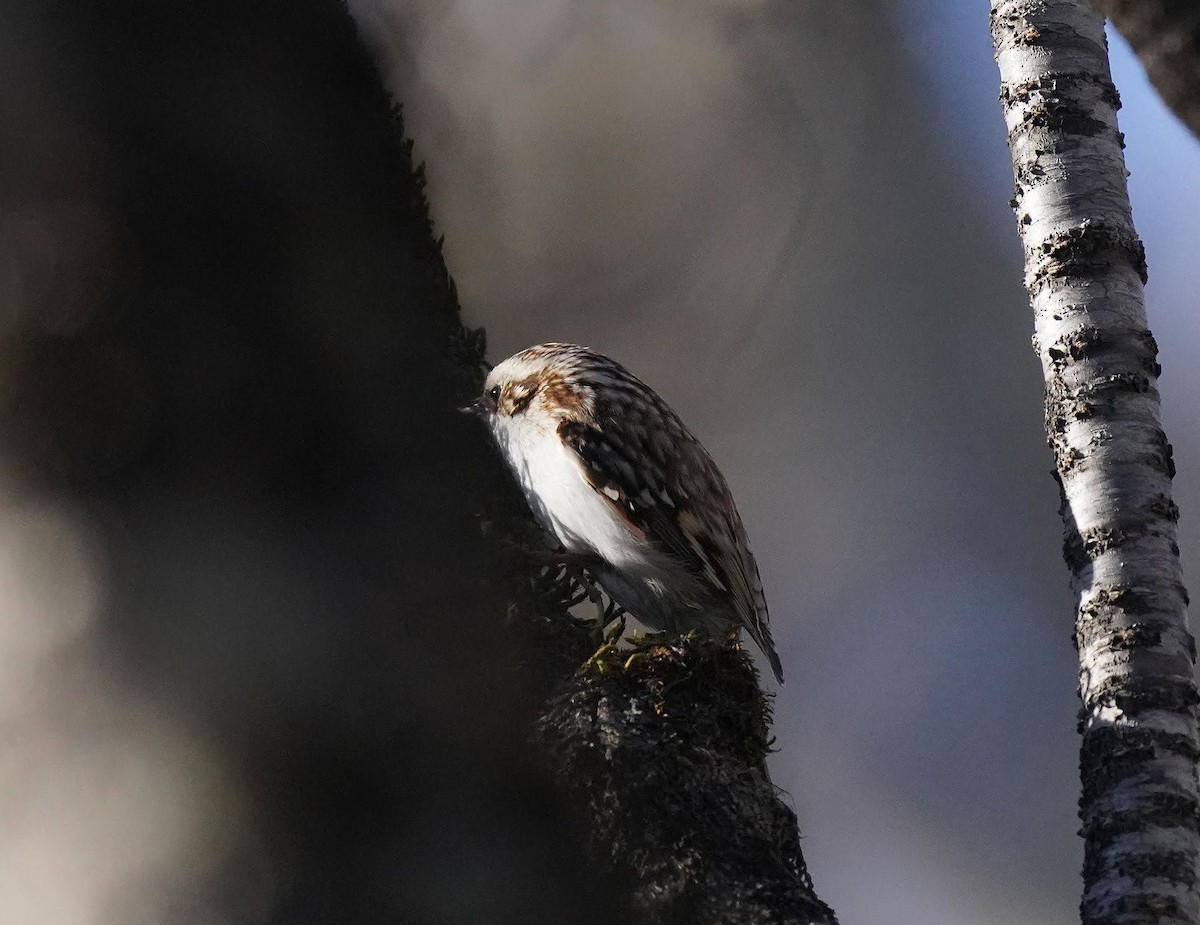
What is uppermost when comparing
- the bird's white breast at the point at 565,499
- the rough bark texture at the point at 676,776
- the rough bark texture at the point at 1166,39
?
the bird's white breast at the point at 565,499

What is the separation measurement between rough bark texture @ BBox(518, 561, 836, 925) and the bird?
45cm

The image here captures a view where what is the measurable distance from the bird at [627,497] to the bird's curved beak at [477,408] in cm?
2

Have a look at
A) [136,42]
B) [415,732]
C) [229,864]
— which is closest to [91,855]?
[229,864]

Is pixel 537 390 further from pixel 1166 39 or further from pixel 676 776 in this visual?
pixel 1166 39

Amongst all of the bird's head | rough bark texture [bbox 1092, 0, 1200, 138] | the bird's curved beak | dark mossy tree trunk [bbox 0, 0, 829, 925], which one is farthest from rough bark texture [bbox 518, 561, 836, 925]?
rough bark texture [bbox 1092, 0, 1200, 138]

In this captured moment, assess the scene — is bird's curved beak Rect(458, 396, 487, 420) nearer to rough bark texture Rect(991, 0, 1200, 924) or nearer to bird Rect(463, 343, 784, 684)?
bird Rect(463, 343, 784, 684)

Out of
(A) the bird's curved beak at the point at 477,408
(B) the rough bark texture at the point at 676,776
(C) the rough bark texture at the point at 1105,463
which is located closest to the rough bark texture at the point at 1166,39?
(C) the rough bark texture at the point at 1105,463

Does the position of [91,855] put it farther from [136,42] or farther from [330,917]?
[136,42]

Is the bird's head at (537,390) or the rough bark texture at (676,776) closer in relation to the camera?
the rough bark texture at (676,776)

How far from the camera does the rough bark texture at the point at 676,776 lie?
1477 mm

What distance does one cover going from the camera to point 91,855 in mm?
1227

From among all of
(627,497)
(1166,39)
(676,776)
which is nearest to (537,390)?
(627,497)

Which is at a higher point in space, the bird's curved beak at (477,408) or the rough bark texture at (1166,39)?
the bird's curved beak at (477,408)

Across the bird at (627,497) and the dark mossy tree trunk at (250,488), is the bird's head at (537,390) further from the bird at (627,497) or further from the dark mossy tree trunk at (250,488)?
the dark mossy tree trunk at (250,488)
